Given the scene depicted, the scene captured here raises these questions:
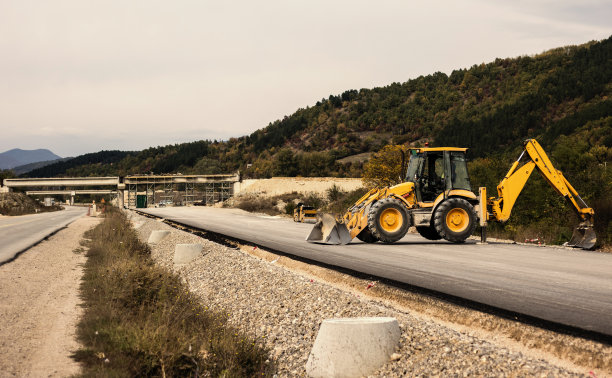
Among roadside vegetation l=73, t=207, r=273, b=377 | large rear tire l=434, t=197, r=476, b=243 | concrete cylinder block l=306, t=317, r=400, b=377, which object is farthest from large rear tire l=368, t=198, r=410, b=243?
concrete cylinder block l=306, t=317, r=400, b=377

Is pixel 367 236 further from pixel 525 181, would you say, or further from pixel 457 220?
pixel 525 181

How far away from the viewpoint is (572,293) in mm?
8086

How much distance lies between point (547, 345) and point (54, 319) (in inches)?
278

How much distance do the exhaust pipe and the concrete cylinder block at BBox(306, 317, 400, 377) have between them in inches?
465

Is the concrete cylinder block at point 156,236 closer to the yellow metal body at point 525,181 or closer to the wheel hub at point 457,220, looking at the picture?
the wheel hub at point 457,220

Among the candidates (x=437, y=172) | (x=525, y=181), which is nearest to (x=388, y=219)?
(x=437, y=172)

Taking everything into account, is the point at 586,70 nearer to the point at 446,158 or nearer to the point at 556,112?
the point at 556,112

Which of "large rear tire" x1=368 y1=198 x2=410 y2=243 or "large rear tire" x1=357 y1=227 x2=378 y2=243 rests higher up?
"large rear tire" x1=368 y1=198 x2=410 y2=243

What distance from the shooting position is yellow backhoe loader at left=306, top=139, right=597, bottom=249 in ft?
55.3

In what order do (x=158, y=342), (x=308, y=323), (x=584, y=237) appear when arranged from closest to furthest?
(x=158, y=342) → (x=308, y=323) → (x=584, y=237)

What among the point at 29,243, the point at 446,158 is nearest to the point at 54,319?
the point at 446,158

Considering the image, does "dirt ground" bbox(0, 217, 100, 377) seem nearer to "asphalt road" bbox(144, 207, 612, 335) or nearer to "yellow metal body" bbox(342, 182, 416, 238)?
"asphalt road" bbox(144, 207, 612, 335)

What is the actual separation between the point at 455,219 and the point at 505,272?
6.75m

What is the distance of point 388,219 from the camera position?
56.7 feet
